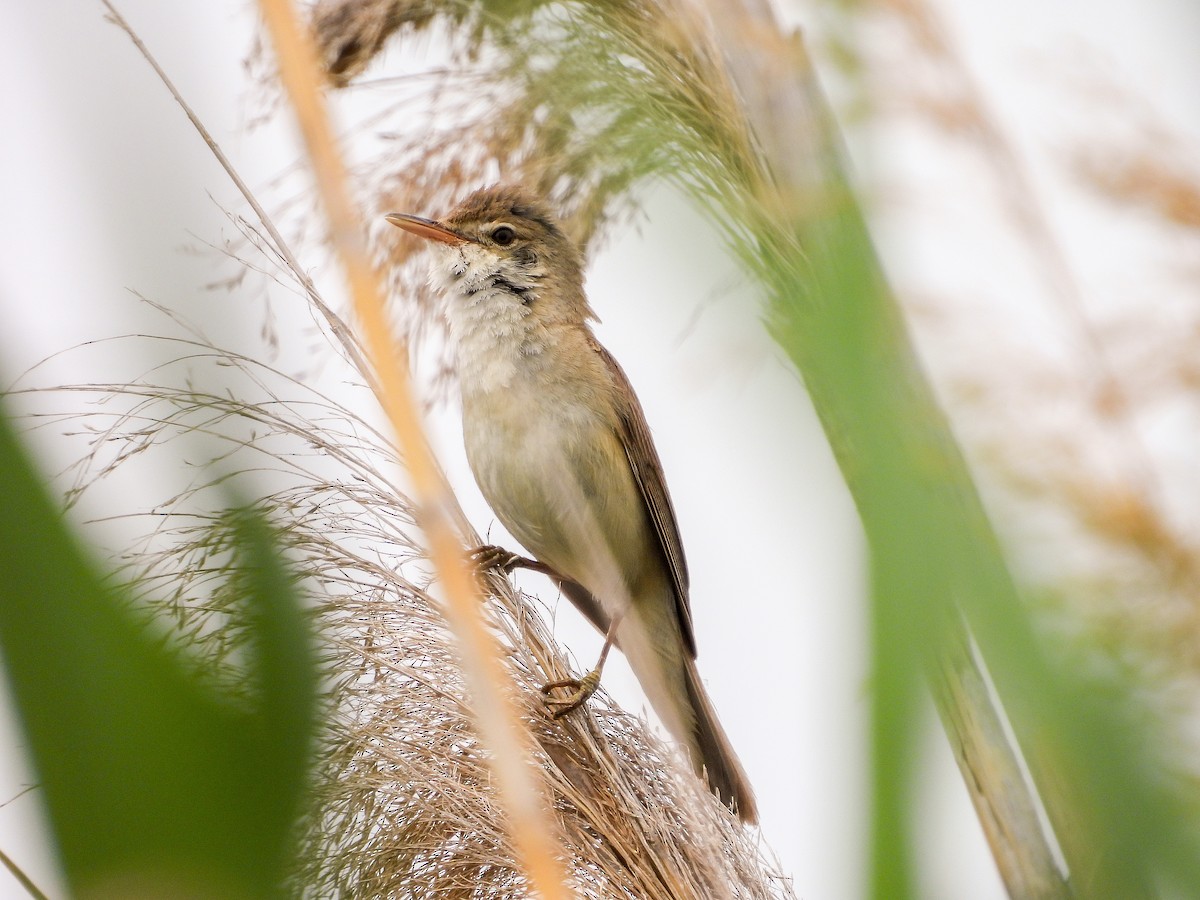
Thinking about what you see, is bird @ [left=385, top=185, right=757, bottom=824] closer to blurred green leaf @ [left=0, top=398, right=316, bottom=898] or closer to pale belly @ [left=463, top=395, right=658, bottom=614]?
pale belly @ [left=463, top=395, right=658, bottom=614]

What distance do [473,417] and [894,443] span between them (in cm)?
227

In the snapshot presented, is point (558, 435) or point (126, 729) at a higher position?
point (558, 435)

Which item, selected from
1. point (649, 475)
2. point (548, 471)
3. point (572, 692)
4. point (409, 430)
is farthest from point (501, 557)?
point (409, 430)

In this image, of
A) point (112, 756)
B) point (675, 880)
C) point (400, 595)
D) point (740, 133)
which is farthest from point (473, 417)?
point (112, 756)

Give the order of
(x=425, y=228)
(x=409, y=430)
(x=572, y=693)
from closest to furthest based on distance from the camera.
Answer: (x=409, y=430) → (x=572, y=693) → (x=425, y=228)

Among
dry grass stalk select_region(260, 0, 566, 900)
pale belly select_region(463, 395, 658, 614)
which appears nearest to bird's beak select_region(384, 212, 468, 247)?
pale belly select_region(463, 395, 658, 614)

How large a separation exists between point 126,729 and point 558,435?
6.91ft

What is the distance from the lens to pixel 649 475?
9.27 ft

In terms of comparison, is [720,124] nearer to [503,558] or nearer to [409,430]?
[409,430]

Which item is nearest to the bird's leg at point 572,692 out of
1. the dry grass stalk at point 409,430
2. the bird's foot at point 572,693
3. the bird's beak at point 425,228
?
the bird's foot at point 572,693

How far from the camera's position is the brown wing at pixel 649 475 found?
279 centimetres

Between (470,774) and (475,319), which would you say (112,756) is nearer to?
(470,774)

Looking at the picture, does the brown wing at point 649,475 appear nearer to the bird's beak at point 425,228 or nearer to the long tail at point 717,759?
the long tail at point 717,759

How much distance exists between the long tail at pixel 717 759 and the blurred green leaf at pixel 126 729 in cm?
196
